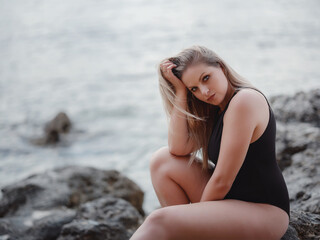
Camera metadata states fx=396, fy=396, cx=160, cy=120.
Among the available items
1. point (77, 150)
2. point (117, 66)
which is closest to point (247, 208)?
point (77, 150)

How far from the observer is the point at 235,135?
2117 mm

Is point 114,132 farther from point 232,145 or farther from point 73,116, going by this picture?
point 232,145

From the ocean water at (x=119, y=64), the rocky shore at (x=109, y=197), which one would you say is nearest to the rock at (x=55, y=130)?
the ocean water at (x=119, y=64)

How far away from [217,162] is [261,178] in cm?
27

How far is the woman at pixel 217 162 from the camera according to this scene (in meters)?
2.08

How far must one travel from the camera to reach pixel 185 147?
2.66 m

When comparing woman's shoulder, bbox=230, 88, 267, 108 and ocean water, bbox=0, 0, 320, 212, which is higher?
woman's shoulder, bbox=230, 88, 267, 108

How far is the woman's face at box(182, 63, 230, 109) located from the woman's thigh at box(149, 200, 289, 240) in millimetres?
618

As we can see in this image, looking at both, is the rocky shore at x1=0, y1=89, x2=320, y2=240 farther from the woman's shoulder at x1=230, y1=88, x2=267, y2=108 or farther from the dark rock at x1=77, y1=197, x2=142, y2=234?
the woman's shoulder at x1=230, y1=88, x2=267, y2=108

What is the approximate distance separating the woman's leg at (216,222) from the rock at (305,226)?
29 cm

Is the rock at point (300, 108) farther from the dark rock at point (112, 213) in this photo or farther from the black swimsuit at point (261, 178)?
the black swimsuit at point (261, 178)

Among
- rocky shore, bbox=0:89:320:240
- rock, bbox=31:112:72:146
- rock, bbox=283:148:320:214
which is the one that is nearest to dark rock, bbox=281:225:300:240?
rocky shore, bbox=0:89:320:240

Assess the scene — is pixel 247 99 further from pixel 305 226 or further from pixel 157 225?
pixel 305 226

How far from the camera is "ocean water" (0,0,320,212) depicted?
8062mm
